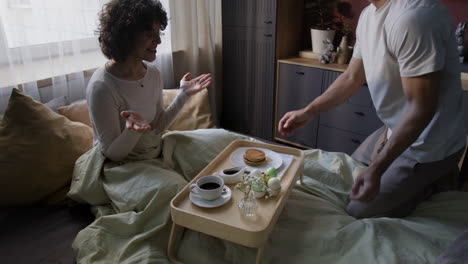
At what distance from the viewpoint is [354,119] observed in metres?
2.53

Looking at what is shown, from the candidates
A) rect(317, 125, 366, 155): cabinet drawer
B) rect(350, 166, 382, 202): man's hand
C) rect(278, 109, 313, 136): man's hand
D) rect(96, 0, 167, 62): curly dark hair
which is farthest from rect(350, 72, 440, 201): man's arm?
rect(317, 125, 366, 155): cabinet drawer

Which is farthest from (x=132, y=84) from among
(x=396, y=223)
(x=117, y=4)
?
(x=396, y=223)

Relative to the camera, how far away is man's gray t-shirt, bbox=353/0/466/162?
1.18m

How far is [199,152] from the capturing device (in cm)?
174

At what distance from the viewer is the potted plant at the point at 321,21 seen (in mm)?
2707

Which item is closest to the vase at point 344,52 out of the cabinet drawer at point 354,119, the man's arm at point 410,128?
the cabinet drawer at point 354,119

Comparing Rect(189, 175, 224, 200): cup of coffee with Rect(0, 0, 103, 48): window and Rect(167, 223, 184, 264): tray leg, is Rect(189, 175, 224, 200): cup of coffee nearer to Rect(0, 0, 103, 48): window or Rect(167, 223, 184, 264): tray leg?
Rect(167, 223, 184, 264): tray leg

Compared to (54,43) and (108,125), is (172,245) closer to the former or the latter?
(108,125)

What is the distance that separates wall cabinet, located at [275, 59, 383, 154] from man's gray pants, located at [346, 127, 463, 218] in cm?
85

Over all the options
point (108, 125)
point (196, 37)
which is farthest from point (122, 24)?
point (196, 37)

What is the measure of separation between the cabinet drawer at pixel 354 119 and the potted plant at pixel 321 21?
54cm

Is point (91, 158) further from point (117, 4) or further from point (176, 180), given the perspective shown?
point (117, 4)

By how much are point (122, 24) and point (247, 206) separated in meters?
0.92

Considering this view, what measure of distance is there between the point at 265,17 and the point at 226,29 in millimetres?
417
